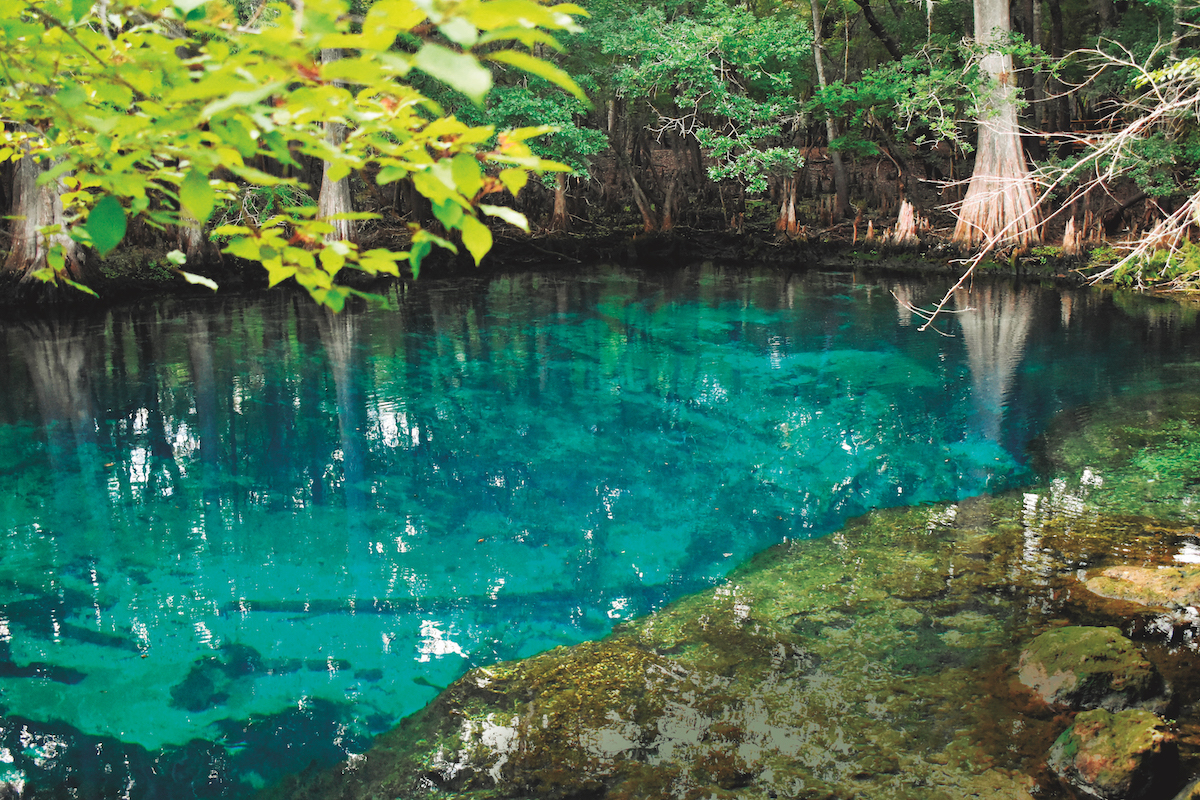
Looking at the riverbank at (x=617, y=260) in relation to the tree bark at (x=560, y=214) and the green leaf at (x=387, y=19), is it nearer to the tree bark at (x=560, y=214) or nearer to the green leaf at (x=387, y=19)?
the tree bark at (x=560, y=214)

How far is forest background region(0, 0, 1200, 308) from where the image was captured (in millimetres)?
1748

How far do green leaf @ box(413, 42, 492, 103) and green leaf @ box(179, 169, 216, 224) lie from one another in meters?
0.64

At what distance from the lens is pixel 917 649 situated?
4688 millimetres

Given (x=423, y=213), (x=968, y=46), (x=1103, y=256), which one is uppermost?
(x=968, y=46)

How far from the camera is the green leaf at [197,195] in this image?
170 cm

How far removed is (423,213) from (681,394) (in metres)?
13.8

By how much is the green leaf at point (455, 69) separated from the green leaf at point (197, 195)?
641 mm

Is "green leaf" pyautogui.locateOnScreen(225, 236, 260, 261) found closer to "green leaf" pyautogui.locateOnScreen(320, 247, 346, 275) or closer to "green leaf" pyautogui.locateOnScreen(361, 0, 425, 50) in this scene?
"green leaf" pyautogui.locateOnScreen(320, 247, 346, 275)

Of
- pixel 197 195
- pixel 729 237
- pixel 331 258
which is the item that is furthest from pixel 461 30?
pixel 729 237

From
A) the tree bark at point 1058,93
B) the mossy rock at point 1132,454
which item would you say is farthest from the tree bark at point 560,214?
the mossy rock at point 1132,454

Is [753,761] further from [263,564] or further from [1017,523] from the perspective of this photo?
[263,564]

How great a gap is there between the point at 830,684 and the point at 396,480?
4745 millimetres

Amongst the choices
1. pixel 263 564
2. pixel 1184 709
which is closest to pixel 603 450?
pixel 263 564

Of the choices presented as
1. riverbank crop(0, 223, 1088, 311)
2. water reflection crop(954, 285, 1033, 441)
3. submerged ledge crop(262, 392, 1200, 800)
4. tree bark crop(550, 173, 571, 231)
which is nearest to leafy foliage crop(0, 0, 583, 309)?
submerged ledge crop(262, 392, 1200, 800)
